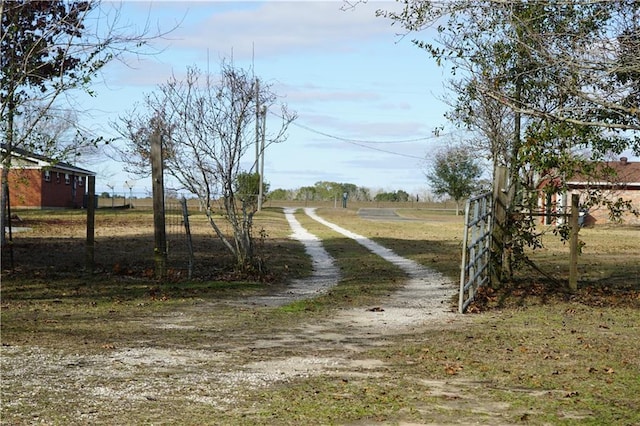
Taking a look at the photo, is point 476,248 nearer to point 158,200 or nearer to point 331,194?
point 158,200

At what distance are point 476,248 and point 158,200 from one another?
571 cm

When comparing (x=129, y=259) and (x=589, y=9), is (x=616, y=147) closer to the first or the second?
(x=589, y=9)

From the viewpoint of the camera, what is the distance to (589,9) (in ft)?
44.2

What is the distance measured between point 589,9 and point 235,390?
9219 mm

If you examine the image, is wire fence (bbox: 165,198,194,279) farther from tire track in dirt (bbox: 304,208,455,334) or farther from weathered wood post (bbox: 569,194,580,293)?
weathered wood post (bbox: 569,194,580,293)

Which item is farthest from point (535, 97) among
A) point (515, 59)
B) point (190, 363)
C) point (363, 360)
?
point (190, 363)

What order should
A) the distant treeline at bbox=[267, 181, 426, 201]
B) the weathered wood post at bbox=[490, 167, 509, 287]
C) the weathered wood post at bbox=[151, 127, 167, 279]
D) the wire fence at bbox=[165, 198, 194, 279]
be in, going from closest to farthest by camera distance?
the weathered wood post at bbox=[490, 167, 509, 287], the weathered wood post at bbox=[151, 127, 167, 279], the wire fence at bbox=[165, 198, 194, 279], the distant treeline at bbox=[267, 181, 426, 201]

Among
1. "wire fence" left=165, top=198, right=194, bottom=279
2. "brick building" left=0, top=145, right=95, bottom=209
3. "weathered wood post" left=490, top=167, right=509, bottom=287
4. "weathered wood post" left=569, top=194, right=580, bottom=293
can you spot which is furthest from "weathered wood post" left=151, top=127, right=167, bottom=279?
"brick building" left=0, top=145, right=95, bottom=209

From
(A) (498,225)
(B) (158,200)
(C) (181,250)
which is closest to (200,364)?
(B) (158,200)

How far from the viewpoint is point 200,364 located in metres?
8.30

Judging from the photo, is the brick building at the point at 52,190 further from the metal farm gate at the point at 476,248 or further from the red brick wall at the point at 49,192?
the metal farm gate at the point at 476,248

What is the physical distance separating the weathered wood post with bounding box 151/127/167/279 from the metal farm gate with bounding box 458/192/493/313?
547 centimetres

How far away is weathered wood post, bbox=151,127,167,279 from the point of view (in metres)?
15.5

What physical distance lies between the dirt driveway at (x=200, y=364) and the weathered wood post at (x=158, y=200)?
11.0ft
